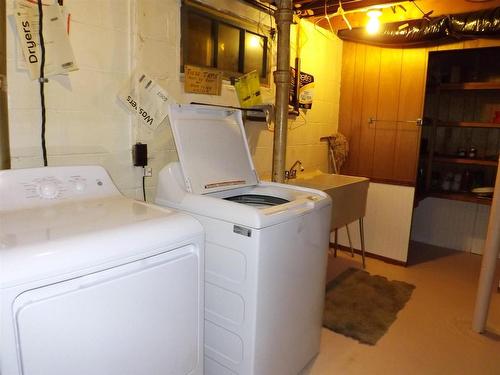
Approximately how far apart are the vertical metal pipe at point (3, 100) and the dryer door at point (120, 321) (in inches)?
30.6

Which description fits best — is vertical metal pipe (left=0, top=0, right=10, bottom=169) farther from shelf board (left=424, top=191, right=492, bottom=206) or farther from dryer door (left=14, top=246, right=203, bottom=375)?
shelf board (left=424, top=191, right=492, bottom=206)

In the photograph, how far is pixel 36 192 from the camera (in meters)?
1.31

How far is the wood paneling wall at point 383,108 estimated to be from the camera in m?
3.32

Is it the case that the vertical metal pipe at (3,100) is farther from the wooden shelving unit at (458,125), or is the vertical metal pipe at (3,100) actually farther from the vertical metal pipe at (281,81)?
the wooden shelving unit at (458,125)

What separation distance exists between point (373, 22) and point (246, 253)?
8.37 feet

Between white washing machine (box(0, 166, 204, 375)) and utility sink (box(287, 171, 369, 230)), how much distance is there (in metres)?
1.62

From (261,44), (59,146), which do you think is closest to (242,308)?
(59,146)

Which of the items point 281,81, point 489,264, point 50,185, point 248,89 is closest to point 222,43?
point 248,89

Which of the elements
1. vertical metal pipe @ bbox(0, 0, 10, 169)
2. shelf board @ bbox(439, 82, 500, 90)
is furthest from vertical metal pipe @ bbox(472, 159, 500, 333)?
vertical metal pipe @ bbox(0, 0, 10, 169)

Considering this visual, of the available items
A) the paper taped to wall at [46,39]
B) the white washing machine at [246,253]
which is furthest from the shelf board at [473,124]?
the paper taped to wall at [46,39]

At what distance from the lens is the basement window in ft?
6.86

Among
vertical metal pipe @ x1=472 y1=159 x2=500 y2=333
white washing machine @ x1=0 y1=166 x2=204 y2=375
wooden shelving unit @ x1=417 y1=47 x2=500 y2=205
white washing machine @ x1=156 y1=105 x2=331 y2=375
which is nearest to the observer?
white washing machine @ x1=0 y1=166 x2=204 y2=375

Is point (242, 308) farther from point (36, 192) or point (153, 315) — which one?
point (36, 192)

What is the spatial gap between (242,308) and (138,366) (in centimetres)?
51
